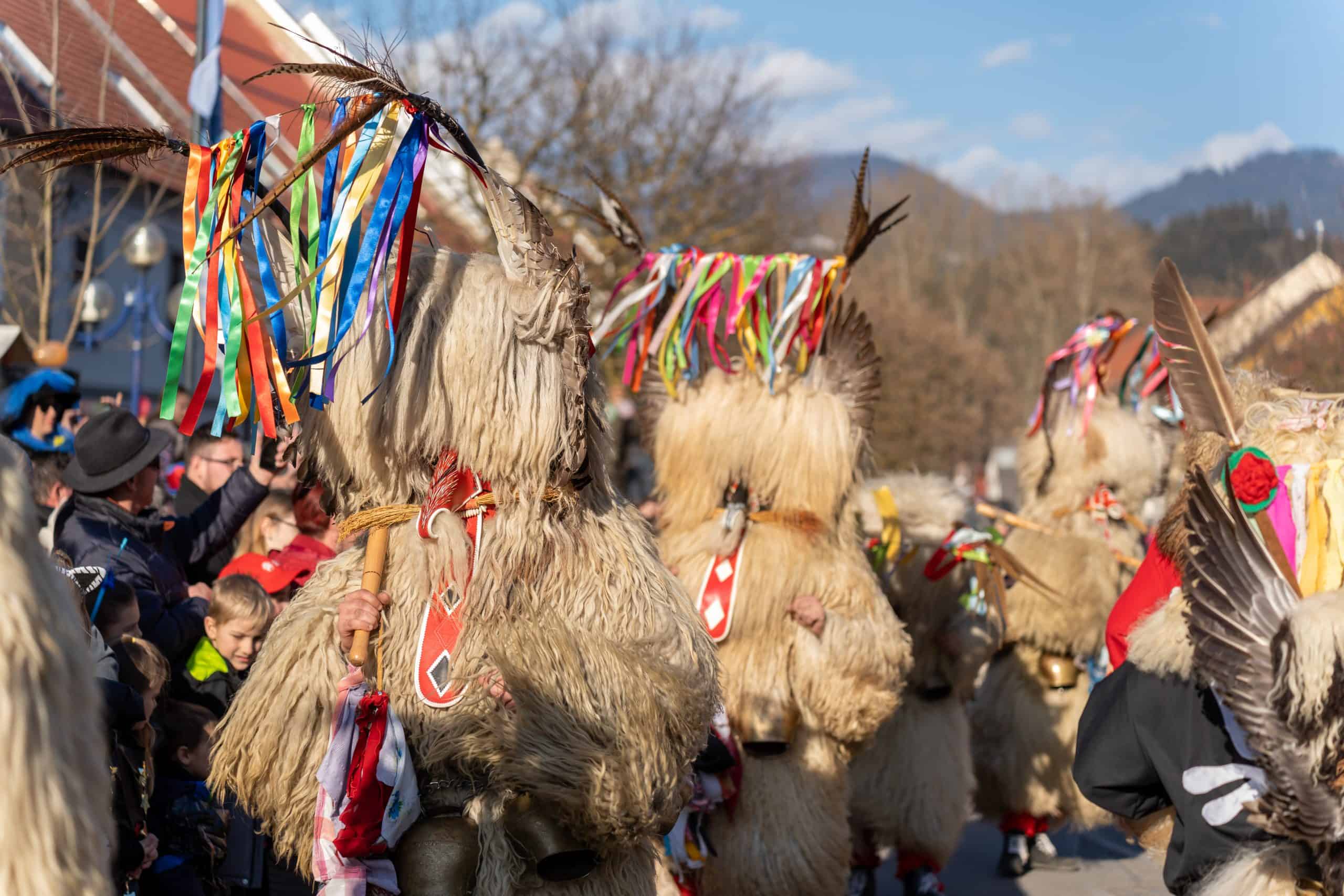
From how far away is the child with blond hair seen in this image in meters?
4.09

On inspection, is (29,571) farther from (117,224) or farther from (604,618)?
(117,224)

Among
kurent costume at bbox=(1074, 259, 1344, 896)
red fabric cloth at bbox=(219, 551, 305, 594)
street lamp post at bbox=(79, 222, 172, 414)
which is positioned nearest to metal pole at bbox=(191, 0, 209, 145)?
street lamp post at bbox=(79, 222, 172, 414)

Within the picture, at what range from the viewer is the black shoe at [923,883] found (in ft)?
19.4

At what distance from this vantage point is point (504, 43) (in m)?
14.5

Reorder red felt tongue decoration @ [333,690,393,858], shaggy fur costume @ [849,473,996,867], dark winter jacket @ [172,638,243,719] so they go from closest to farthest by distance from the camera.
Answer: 1. red felt tongue decoration @ [333,690,393,858]
2. dark winter jacket @ [172,638,243,719]
3. shaggy fur costume @ [849,473,996,867]

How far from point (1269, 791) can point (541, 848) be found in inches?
59.6

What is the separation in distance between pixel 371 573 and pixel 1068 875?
202 inches

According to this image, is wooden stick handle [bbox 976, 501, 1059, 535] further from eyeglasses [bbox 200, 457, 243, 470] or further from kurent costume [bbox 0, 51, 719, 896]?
kurent costume [bbox 0, 51, 719, 896]

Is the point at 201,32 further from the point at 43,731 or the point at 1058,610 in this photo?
the point at 43,731

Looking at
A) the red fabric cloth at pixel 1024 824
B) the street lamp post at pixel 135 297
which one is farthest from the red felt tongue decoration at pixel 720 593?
the street lamp post at pixel 135 297

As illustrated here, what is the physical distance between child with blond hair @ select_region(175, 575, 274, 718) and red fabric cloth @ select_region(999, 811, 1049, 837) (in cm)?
416

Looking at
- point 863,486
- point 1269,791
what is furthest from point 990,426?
point 1269,791

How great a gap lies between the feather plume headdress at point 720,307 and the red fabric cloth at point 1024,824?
9.93ft

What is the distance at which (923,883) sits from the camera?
5.93 meters
